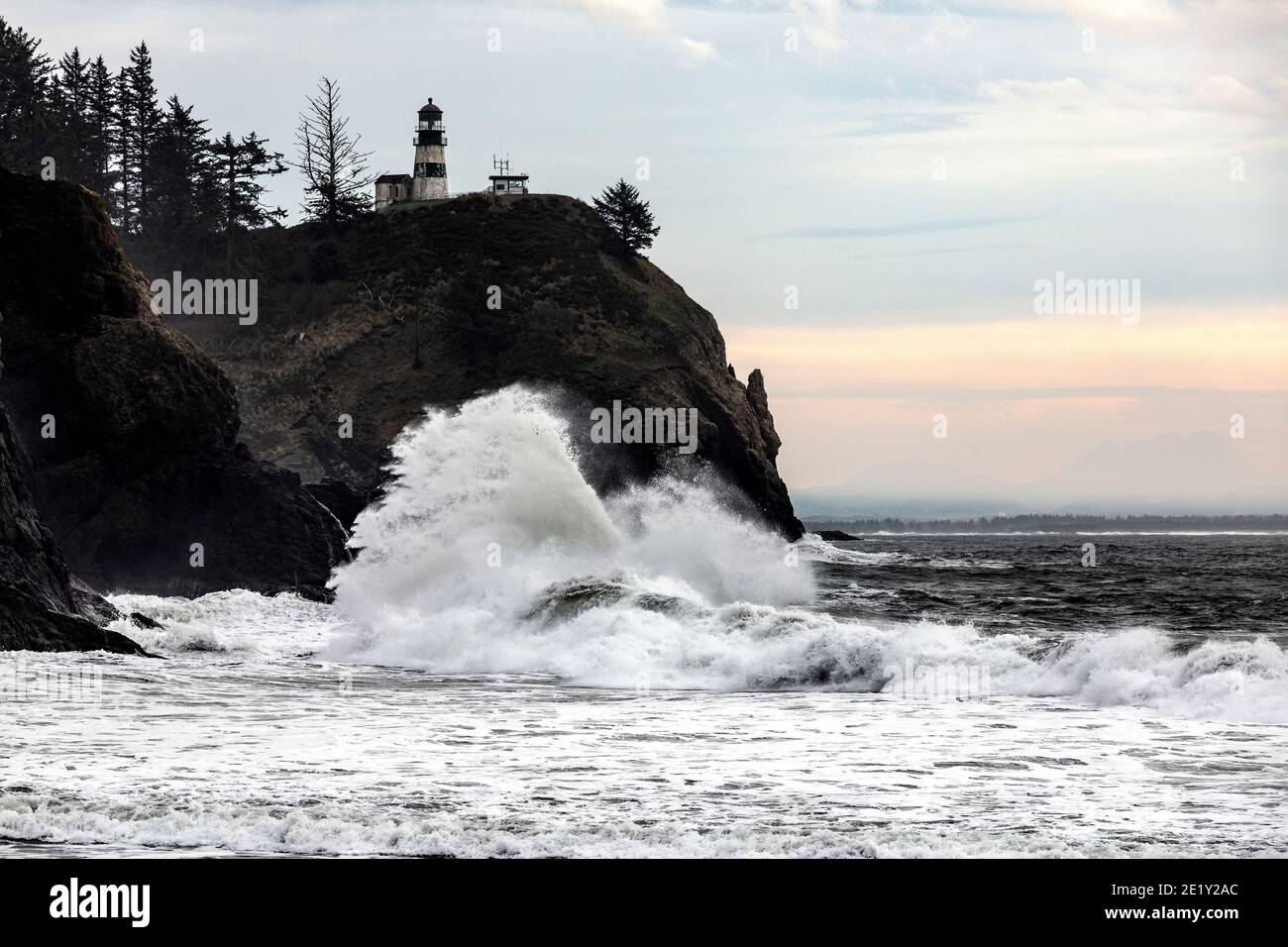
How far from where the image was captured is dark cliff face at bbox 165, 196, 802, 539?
7694 centimetres

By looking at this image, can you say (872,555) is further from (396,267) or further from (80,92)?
(80,92)

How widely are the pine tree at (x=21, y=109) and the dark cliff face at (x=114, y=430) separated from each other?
3383 cm

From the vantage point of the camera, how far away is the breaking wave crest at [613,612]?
1656 cm

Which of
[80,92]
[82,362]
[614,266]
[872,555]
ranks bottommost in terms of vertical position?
[872,555]

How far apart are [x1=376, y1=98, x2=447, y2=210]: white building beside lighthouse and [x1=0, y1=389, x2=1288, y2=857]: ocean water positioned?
254 ft

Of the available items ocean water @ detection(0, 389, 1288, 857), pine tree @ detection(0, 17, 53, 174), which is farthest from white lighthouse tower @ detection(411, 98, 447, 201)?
ocean water @ detection(0, 389, 1288, 857)

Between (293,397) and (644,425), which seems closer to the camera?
(644,425)

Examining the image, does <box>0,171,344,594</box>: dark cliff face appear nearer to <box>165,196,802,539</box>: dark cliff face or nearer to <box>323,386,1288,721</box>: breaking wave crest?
<box>323,386,1288,721</box>: breaking wave crest

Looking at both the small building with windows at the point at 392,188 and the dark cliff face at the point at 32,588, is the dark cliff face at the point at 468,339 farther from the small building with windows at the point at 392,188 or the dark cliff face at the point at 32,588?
the dark cliff face at the point at 32,588

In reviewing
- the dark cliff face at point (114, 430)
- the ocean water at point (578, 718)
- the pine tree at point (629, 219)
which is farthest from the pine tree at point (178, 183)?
the ocean water at point (578, 718)

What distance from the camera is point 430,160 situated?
345 ft
